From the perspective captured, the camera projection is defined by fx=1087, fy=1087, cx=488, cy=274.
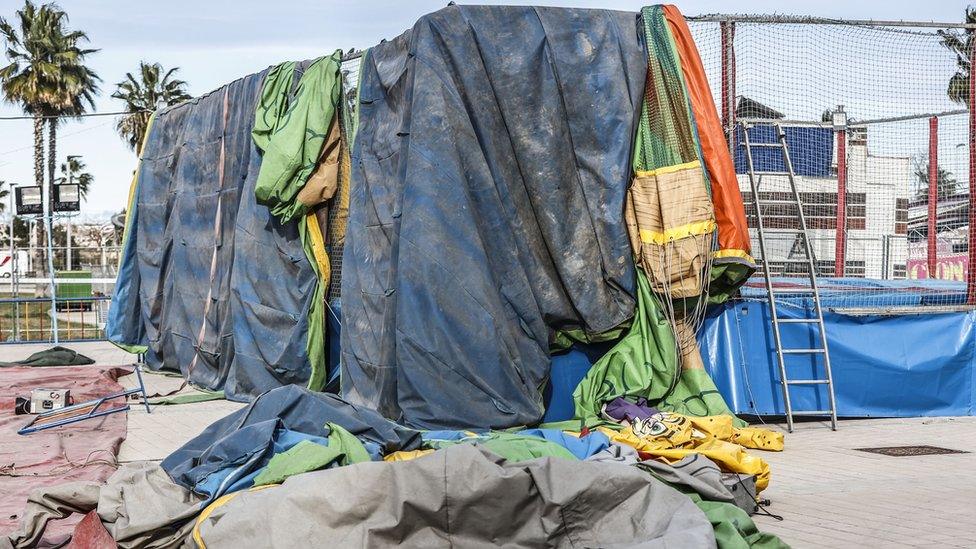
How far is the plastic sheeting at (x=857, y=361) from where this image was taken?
987cm

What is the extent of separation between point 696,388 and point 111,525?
17.2ft

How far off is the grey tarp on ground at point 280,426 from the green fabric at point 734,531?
7.25ft

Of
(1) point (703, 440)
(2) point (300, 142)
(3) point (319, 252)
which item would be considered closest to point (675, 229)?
(1) point (703, 440)

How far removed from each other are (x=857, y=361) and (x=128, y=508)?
22.9 ft

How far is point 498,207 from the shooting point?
9.09 m

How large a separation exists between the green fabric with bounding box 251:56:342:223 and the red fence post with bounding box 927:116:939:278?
6342mm

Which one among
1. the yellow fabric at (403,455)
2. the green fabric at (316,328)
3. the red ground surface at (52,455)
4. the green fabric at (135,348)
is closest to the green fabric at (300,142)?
the green fabric at (316,328)

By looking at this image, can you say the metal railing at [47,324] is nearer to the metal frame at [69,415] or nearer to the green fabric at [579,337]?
the metal frame at [69,415]

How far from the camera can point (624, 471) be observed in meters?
5.36

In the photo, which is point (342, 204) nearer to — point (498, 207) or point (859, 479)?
point (498, 207)

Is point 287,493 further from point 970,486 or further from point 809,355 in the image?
point 809,355

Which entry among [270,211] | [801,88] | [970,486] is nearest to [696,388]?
[970,486]

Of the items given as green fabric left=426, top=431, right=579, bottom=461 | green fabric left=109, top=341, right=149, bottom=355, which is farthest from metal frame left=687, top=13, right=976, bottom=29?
green fabric left=109, top=341, right=149, bottom=355

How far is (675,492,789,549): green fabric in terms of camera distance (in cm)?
510
